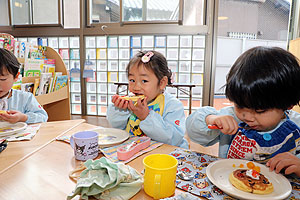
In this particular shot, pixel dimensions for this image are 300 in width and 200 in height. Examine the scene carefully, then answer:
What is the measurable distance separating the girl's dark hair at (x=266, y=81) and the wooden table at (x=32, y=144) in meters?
0.86

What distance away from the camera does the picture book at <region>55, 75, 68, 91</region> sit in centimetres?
294

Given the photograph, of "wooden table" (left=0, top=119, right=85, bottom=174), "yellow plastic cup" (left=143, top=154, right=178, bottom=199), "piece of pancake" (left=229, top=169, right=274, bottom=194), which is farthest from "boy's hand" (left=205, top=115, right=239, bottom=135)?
"wooden table" (left=0, top=119, right=85, bottom=174)

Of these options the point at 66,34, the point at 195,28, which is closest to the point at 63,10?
the point at 66,34

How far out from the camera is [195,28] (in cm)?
329

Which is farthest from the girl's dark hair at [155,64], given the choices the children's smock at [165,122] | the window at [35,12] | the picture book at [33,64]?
the window at [35,12]

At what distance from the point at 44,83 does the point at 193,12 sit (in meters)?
2.51

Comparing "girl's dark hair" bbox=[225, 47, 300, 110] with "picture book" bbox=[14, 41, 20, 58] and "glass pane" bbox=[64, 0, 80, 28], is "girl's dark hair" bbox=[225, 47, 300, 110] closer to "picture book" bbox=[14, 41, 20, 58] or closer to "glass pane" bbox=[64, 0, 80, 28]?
"picture book" bbox=[14, 41, 20, 58]

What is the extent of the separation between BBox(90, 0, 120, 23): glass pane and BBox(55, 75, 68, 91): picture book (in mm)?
1303

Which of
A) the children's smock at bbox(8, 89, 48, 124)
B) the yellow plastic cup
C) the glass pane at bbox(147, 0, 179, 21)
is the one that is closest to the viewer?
the yellow plastic cup

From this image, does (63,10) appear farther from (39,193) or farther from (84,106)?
(39,193)

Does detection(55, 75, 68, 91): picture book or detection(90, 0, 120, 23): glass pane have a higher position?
detection(90, 0, 120, 23): glass pane

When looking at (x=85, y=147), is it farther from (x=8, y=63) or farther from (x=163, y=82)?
(x=8, y=63)

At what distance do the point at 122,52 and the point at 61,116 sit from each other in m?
1.53

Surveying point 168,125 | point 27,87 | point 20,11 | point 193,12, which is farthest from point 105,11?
point 168,125
